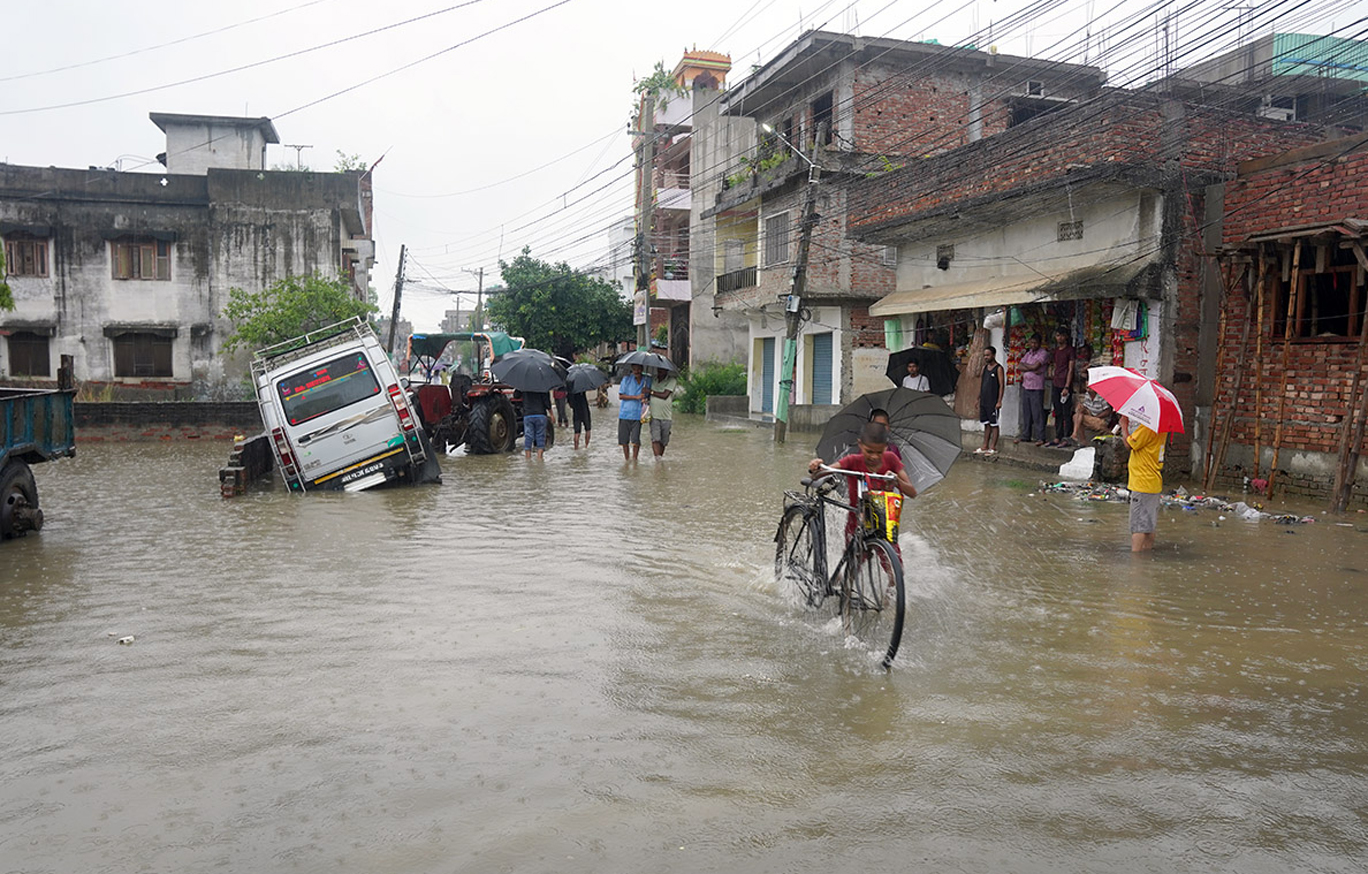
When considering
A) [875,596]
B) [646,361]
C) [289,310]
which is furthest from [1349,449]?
[289,310]

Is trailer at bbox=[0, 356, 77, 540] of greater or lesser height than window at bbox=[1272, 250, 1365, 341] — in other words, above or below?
below

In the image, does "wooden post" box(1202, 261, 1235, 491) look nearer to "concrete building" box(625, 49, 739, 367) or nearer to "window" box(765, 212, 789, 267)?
"window" box(765, 212, 789, 267)

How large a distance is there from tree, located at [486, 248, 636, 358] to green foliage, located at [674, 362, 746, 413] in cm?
947

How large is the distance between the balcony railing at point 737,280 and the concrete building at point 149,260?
38.6 feet

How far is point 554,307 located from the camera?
144 ft

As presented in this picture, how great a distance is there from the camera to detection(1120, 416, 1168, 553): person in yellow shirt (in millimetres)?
9117

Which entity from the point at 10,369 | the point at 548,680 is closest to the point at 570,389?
the point at 548,680

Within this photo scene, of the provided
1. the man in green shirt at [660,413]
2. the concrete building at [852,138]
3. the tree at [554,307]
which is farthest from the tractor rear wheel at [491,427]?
the tree at [554,307]

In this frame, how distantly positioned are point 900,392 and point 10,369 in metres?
31.9

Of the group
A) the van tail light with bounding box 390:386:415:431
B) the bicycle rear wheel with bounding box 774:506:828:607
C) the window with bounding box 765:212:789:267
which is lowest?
the bicycle rear wheel with bounding box 774:506:828:607

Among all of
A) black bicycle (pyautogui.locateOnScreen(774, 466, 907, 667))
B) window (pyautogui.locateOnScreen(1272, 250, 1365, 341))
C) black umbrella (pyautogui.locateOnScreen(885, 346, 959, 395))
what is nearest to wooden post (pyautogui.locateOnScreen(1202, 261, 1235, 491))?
window (pyautogui.locateOnScreen(1272, 250, 1365, 341))

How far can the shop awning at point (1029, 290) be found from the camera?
48.4 ft

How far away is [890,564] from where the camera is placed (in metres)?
5.65

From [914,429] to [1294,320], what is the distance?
8.60 metres
